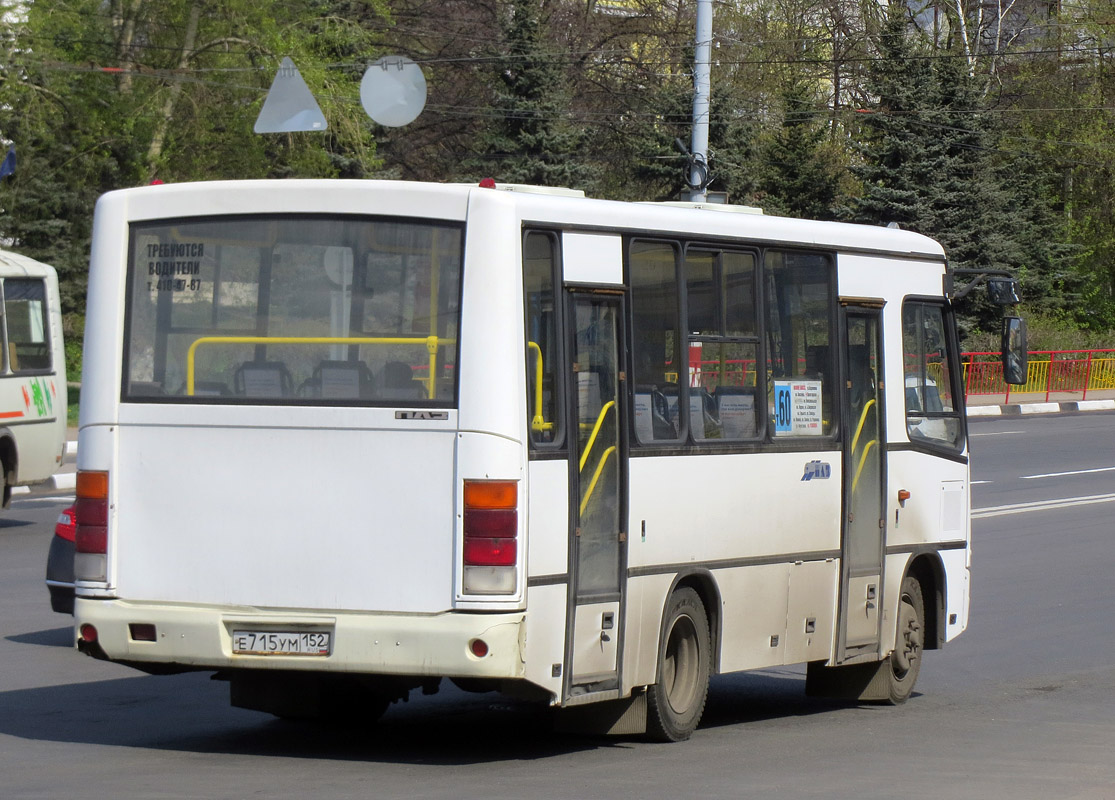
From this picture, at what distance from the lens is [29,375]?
1964cm

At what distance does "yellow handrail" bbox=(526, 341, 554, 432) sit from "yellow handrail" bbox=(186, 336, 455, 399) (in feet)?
1.30

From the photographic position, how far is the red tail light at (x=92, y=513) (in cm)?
752

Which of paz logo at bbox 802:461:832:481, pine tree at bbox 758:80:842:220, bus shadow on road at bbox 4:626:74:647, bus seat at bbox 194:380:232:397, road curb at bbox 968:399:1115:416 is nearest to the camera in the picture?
bus seat at bbox 194:380:232:397

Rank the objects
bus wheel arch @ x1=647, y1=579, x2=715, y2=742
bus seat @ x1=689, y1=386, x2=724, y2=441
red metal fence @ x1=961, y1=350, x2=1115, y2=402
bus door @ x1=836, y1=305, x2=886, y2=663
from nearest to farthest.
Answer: bus wheel arch @ x1=647, y1=579, x2=715, y2=742
bus seat @ x1=689, y1=386, x2=724, y2=441
bus door @ x1=836, y1=305, x2=886, y2=663
red metal fence @ x1=961, y1=350, x2=1115, y2=402

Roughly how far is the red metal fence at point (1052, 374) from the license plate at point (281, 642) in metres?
34.6

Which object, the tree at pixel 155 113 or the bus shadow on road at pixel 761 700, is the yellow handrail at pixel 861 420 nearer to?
the bus shadow on road at pixel 761 700

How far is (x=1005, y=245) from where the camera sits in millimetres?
45406

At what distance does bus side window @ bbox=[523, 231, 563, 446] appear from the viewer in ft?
23.8

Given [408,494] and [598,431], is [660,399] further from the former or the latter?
[408,494]

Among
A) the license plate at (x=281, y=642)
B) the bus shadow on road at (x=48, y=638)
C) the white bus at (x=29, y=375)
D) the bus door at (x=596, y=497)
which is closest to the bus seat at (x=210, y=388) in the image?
the license plate at (x=281, y=642)

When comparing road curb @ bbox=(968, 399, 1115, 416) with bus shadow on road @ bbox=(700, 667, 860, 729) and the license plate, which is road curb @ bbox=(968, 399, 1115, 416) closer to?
bus shadow on road @ bbox=(700, 667, 860, 729)

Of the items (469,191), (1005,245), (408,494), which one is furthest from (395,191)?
(1005,245)

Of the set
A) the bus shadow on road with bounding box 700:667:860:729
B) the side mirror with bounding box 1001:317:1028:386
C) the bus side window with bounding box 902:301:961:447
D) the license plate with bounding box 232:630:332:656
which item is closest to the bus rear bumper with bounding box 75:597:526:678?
the license plate with bounding box 232:630:332:656

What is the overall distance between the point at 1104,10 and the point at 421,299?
53.8 metres
